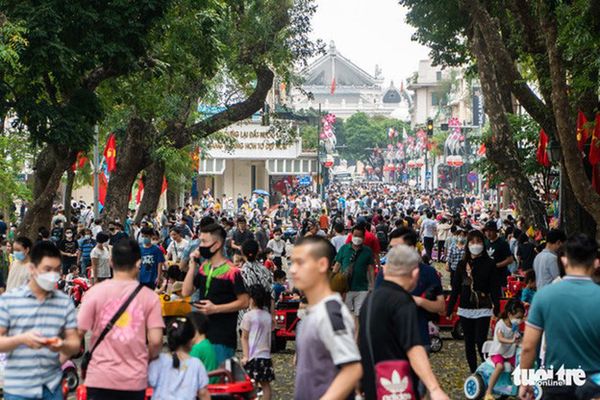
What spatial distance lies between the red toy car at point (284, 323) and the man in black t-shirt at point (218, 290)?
22.0ft

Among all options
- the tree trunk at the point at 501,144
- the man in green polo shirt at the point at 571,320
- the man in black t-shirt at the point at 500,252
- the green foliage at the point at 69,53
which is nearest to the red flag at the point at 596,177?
the tree trunk at the point at 501,144

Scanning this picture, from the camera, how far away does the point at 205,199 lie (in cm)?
5931

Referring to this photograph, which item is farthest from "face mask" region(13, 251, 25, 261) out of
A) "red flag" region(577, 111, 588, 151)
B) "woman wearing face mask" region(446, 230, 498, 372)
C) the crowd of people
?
"red flag" region(577, 111, 588, 151)

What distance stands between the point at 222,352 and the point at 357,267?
220 inches

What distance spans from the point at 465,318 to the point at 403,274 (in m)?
6.01

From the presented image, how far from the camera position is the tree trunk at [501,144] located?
2602 cm

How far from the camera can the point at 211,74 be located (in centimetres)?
2844

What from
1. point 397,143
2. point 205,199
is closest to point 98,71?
point 205,199

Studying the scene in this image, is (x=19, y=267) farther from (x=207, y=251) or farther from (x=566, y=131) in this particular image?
(x=566, y=131)

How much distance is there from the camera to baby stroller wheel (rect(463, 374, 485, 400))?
496 inches

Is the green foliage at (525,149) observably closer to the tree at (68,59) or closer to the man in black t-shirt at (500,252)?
the tree at (68,59)

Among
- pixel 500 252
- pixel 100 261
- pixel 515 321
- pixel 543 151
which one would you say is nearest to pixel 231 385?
pixel 515 321

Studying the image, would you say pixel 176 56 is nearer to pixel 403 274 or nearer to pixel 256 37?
pixel 256 37

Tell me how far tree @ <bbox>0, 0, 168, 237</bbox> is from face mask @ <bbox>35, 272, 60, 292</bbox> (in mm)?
10317
